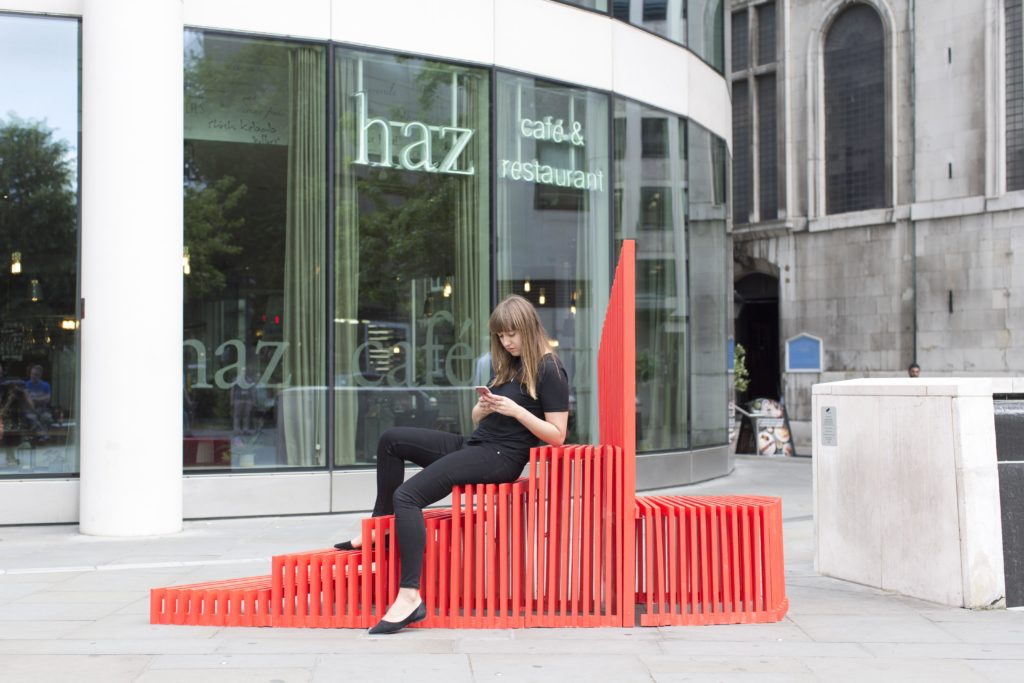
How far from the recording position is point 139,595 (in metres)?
6.47

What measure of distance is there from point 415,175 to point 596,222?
7.92 feet

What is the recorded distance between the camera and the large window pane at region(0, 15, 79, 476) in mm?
9812

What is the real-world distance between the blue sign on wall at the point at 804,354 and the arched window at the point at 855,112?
10.8 ft

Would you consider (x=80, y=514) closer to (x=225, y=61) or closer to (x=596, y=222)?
(x=225, y=61)

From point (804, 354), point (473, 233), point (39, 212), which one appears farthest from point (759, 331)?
point (39, 212)

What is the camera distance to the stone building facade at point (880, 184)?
23734 millimetres

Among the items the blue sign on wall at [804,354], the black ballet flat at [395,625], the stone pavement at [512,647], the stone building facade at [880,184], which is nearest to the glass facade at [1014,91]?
the stone building facade at [880,184]

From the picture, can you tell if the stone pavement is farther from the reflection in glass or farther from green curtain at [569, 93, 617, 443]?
the reflection in glass

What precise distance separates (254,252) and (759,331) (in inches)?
875

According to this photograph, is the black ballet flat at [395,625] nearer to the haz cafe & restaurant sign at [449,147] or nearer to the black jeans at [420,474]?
the black jeans at [420,474]

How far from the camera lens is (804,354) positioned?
27109 millimetres

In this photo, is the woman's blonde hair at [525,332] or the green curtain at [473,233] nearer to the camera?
the woman's blonde hair at [525,332]

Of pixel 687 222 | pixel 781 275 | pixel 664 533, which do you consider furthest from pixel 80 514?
pixel 781 275

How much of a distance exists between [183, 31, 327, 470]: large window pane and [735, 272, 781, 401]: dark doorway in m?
20.7
